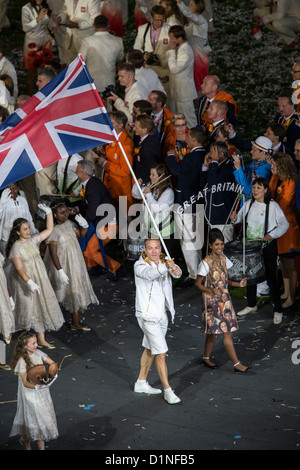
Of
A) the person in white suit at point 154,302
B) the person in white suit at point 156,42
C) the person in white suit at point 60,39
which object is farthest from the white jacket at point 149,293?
the person in white suit at point 60,39

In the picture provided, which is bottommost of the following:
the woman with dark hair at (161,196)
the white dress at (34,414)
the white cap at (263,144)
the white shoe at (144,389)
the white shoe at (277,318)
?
the white shoe at (277,318)

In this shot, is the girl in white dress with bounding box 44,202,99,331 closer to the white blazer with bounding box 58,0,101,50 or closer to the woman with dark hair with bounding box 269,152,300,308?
the woman with dark hair with bounding box 269,152,300,308

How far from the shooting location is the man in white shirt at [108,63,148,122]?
13266 mm

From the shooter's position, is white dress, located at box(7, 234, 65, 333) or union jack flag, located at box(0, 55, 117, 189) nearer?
union jack flag, located at box(0, 55, 117, 189)

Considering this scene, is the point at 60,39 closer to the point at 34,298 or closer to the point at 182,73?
the point at 182,73

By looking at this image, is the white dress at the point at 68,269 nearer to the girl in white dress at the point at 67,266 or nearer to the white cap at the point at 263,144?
the girl in white dress at the point at 67,266

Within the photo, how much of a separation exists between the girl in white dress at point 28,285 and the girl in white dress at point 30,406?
6.90 ft

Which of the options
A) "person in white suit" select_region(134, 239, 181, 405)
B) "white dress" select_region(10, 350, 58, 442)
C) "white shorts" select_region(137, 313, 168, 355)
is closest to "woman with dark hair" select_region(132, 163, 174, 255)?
"person in white suit" select_region(134, 239, 181, 405)

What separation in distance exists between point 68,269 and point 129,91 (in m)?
3.62

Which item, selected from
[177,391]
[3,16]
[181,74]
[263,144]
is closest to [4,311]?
[177,391]

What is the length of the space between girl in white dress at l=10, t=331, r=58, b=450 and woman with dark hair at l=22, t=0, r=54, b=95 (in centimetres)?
939

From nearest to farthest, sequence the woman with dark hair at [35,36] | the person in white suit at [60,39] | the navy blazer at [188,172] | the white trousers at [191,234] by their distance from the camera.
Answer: the navy blazer at [188,172] → the white trousers at [191,234] → the woman with dark hair at [35,36] → the person in white suit at [60,39]

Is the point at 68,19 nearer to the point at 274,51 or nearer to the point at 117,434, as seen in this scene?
the point at 274,51

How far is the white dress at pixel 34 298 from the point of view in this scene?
10.5 m
